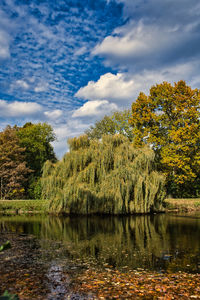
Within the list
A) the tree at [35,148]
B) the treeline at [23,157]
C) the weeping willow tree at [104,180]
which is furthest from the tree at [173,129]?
the tree at [35,148]

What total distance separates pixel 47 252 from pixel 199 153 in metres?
19.6

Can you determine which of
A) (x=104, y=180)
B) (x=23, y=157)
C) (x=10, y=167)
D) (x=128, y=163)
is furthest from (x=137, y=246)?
(x=23, y=157)

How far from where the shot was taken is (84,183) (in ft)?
65.8

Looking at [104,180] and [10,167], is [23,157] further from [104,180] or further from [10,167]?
[104,180]

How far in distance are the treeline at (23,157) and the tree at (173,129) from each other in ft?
42.5

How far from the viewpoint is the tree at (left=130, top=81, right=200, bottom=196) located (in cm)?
2472

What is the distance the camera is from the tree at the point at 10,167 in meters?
30.7

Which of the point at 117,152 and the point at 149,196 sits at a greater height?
the point at 117,152

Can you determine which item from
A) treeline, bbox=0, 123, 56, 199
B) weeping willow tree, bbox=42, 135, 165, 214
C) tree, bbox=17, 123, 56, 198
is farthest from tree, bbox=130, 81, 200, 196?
tree, bbox=17, 123, 56, 198

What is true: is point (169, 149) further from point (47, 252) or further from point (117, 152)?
point (47, 252)

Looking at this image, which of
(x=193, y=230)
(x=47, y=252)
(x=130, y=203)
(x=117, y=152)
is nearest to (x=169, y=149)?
(x=117, y=152)

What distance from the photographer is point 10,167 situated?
3219 cm

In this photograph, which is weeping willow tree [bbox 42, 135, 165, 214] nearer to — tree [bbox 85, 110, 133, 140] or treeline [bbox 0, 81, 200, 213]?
treeline [bbox 0, 81, 200, 213]

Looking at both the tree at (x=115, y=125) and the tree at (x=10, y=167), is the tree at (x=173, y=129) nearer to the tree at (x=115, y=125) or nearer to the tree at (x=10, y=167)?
the tree at (x=115, y=125)
